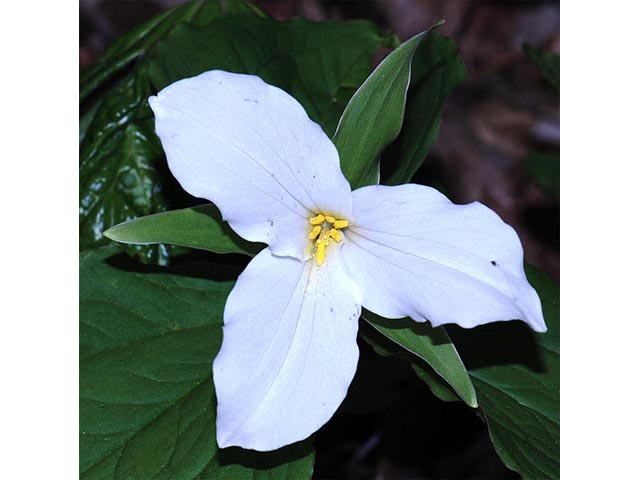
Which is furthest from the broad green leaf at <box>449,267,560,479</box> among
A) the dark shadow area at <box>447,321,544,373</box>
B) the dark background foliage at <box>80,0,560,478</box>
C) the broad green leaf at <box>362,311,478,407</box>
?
the dark background foliage at <box>80,0,560,478</box>

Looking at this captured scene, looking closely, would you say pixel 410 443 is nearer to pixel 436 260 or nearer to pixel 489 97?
pixel 436 260

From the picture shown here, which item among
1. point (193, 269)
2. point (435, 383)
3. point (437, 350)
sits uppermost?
point (193, 269)

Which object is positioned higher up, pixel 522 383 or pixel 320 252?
pixel 320 252

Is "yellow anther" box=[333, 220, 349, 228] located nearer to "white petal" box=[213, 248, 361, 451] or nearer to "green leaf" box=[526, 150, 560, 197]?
"white petal" box=[213, 248, 361, 451]

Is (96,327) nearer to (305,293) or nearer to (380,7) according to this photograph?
(305,293)

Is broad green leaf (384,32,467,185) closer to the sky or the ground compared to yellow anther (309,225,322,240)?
closer to the ground

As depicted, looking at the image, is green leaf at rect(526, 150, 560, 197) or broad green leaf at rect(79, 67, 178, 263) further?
green leaf at rect(526, 150, 560, 197)

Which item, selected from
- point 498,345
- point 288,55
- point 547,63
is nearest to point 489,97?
point 547,63
